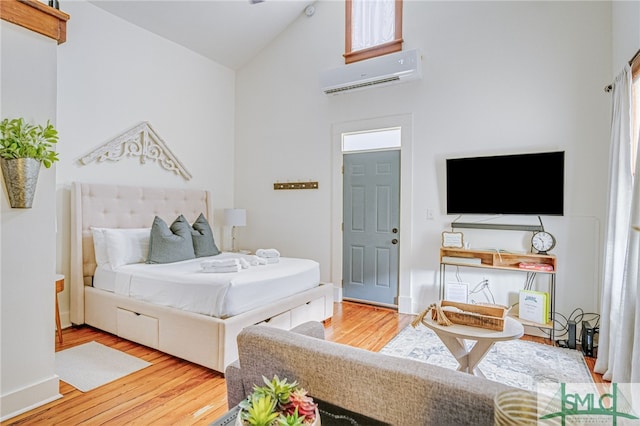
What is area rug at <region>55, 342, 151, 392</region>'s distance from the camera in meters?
2.47

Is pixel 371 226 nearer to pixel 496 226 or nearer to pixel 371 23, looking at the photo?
pixel 496 226

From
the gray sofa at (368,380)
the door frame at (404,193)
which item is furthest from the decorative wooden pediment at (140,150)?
the gray sofa at (368,380)

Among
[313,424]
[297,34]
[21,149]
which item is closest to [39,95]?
[21,149]

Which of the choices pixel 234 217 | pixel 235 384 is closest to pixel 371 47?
pixel 234 217

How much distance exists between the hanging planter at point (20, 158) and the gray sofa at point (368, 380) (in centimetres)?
170

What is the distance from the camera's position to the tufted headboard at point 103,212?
3529 millimetres

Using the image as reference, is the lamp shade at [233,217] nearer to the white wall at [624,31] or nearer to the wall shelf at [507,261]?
the wall shelf at [507,261]

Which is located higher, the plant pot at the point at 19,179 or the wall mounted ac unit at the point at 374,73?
the wall mounted ac unit at the point at 374,73

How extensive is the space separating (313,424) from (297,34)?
17.0 ft

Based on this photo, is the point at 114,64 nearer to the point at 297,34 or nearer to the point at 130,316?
the point at 297,34

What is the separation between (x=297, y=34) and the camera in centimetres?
500

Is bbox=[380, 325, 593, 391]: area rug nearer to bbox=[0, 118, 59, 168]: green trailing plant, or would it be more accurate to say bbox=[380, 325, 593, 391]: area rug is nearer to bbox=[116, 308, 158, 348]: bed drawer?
bbox=[116, 308, 158, 348]: bed drawer

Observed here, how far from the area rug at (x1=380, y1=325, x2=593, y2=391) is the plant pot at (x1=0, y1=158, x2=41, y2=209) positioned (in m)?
2.85

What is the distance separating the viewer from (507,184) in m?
3.56
